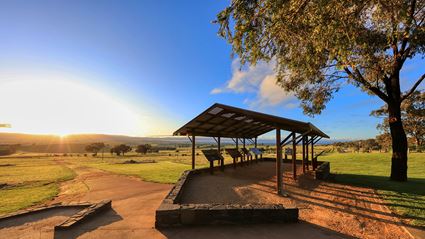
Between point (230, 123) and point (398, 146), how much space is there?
8156 mm

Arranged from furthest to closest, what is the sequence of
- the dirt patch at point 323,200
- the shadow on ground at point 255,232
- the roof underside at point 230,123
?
1. the roof underside at point 230,123
2. the dirt patch at point 323,200
3. the shadow on ground at point 255,232

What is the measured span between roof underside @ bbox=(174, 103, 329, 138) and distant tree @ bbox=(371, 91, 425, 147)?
902cm

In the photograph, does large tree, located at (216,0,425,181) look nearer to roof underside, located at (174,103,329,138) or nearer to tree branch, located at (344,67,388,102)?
tree branch, located at (344,67,388,102)

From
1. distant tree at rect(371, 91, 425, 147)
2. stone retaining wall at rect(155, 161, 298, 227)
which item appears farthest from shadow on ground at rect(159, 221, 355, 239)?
distant tree at rect(371, 91, 425, 147)

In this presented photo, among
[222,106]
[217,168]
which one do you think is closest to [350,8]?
[222,106]

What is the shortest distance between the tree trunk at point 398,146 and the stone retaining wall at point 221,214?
360 inches

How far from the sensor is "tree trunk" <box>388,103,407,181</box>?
11.4 m

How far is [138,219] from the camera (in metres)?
5.85

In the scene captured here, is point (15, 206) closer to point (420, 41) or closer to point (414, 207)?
point (414, 207)

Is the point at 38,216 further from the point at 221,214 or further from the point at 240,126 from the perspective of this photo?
the point at 240,126

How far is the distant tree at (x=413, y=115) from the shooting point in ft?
54.9

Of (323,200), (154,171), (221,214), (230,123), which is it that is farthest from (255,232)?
(154,171)

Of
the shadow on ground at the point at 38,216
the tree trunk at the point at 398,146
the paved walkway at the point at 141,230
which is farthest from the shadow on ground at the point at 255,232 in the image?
the tree trunk at the point at 398,146

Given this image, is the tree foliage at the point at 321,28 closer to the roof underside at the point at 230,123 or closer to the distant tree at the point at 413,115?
the roof underside at the point at 230,123
